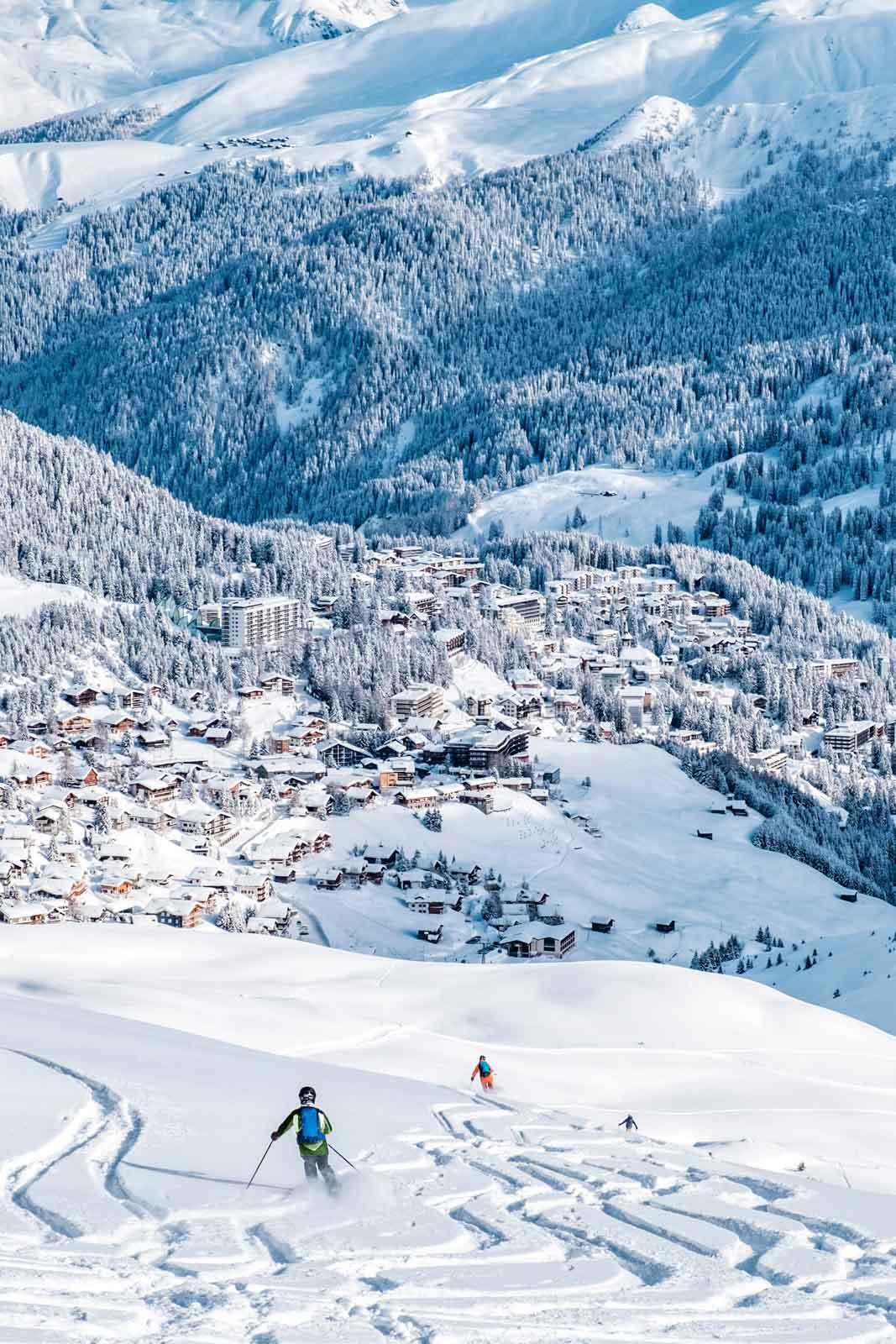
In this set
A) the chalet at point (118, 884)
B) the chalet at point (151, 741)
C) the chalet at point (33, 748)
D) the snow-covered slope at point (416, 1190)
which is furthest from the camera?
the chalet at point (151, 741)

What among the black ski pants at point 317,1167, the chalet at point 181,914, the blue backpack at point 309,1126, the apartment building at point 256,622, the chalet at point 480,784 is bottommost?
the chalet at point 181,914

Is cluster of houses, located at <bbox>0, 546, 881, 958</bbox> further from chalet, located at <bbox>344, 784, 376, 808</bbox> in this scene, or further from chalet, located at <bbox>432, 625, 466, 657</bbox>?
chalet, located at <bbox>432, 625, 466, 657</bbox>

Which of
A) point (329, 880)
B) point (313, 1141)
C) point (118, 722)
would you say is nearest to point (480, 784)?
point (329, 880)

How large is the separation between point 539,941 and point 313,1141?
52.5m

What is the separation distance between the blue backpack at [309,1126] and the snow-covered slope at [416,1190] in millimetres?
577

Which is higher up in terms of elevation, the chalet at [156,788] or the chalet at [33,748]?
the chalet at [33,748]

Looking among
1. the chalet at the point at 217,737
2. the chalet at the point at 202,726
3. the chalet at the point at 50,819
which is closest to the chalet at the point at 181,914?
the chalet at the point at 50,819

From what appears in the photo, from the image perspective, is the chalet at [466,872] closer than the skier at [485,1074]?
No

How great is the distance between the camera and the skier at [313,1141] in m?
19.8

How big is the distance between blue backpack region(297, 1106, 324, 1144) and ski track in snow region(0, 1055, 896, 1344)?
0.57 m

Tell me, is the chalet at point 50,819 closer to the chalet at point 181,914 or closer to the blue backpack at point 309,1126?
the chalet at point 181,914

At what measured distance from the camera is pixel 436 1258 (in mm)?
17312

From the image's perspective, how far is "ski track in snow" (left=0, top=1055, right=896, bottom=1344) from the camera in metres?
15.4

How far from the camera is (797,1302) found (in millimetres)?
16422
